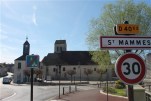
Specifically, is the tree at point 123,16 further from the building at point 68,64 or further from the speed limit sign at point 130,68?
the building at point 68,64

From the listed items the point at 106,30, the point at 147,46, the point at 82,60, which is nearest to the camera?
the point at 147,46

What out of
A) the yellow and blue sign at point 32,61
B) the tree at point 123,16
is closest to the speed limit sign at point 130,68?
the yellow and blue sign at point 32,61

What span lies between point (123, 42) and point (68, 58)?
282 ft

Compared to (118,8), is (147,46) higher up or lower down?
lower down

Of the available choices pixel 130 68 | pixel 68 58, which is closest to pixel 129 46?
pixel 130 68

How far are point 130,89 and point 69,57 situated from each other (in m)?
86.6

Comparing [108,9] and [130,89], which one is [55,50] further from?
[130,89]

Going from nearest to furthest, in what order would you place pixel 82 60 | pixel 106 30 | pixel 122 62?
pixel 122 62 < pixel 106 30 < pixel 82 60

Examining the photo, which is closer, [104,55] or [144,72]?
[144,72]

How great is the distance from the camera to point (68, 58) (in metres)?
90.7

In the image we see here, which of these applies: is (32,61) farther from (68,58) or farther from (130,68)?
(68,58)

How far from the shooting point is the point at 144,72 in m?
4.57

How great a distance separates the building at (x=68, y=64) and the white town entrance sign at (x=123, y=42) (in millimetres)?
77246

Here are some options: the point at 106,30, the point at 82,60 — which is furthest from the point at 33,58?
the point at 82,60
